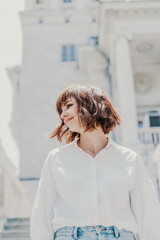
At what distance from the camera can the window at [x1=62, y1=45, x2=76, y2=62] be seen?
2133 centimetres

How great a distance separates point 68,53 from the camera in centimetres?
2148

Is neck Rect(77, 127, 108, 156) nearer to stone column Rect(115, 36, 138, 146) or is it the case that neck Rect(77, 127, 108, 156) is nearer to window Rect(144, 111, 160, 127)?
stone column Rect(115, 36, 138, 146)

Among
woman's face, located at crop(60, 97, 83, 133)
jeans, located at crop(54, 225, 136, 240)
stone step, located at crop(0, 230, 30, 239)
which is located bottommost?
stone step, located at crop(0, 230, 30, 239)

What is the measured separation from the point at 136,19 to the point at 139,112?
15.0 ft

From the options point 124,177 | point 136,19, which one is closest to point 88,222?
point 124,177

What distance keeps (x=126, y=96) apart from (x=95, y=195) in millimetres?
12445

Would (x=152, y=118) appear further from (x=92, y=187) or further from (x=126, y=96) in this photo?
(x=92, y=187)

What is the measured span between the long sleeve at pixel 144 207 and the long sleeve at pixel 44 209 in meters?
0.48

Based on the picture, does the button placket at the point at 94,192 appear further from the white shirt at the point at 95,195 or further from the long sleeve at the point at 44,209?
the long sleeve at the point at 44,209

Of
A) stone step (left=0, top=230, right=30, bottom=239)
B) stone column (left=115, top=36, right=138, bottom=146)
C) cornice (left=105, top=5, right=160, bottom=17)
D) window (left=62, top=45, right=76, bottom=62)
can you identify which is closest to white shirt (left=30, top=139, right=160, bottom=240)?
stone step (left=0, top=230, right=30, bottom=239)

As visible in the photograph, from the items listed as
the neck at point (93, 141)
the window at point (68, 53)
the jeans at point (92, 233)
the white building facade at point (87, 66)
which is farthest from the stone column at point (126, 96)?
the jeans at point (92, 233)

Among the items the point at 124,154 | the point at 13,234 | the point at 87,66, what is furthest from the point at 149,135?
the point at 124,154

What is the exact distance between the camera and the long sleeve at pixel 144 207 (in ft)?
7.08

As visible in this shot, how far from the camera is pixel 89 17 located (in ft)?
74.4
